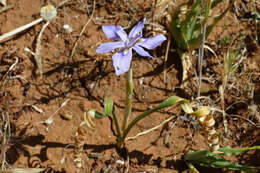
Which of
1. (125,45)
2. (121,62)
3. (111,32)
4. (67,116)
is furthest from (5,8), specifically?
(121,62)

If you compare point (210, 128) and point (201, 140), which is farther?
point (201, 140)

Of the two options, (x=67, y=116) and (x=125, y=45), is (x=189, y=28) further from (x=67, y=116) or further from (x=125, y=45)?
(x=67, y=116)

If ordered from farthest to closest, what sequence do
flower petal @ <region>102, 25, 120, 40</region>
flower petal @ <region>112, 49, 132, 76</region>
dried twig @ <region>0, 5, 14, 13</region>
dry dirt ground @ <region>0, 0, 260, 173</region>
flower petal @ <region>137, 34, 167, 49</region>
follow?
dried twig @ <region>0, 5, 14, 13</region> < dry dirt ground @ <region>0, 0, 260, 173</region> < flower petal @ <region>102, 25, 120, 40</region> < flower petal @ <region>137, 34, 167, 49</region> < flower petal @ <region>112, 49, 132, 76</region>

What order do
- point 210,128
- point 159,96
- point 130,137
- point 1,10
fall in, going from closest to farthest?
point 210,128, point 130,137, point 159,96, point 1,10

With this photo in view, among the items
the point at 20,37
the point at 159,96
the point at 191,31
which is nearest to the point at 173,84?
the point at 159,96

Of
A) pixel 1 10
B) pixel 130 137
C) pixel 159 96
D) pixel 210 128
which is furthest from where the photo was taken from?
pixel 1 10

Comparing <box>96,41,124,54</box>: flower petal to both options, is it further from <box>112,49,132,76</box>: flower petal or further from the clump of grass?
the clump of grass

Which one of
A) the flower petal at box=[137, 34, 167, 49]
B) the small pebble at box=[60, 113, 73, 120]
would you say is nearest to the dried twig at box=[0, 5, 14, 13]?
the small pebble at box=[60, 113, 73, 120]

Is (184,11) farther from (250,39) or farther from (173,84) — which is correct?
(250,39)
